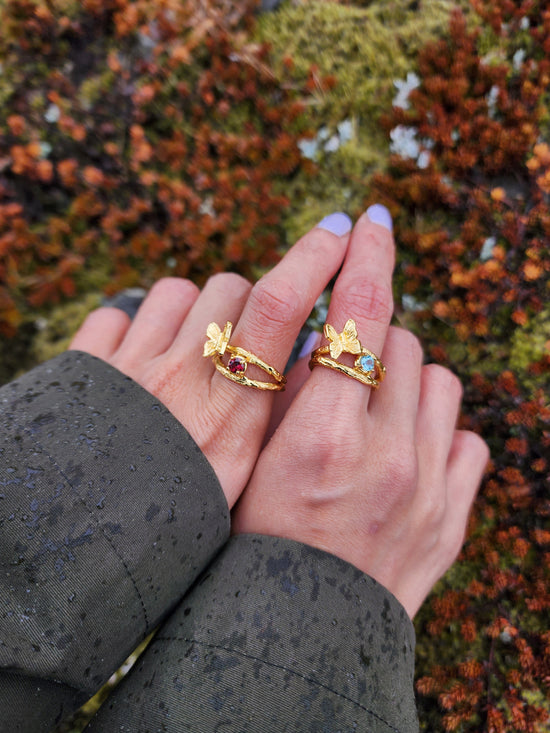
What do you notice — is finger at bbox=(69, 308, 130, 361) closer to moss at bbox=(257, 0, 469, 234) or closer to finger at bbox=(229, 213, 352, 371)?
finger at bbox=(229, 213, 352, 371)

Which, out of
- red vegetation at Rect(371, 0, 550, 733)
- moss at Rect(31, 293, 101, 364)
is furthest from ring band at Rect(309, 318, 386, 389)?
moss at Rect(31, 293, 101, 364)

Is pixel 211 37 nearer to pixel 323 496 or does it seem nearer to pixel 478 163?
pixel 478 163

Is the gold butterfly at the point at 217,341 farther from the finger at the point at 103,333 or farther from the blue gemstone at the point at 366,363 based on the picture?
the finger at the point at 103,333

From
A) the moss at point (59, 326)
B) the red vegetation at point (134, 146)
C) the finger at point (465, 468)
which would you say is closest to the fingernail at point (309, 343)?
the red vegetation at point (134, 146)

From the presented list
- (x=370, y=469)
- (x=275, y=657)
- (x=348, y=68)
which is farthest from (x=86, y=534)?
(x=348, y=68)

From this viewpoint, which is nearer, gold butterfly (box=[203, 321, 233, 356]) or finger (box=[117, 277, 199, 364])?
gold butterfly (box=[203, 321, 233, 356])

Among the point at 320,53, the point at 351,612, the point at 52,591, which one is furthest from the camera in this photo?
the point at 320,53

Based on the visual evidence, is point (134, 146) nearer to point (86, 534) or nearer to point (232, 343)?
point (232, 343)

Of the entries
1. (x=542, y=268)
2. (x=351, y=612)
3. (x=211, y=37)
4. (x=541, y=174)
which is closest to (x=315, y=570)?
(x=351, y=612)
